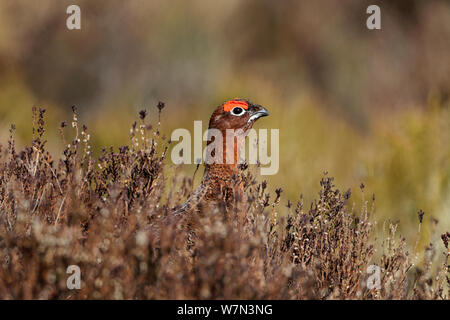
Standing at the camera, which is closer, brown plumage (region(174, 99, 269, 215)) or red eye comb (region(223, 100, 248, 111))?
brown plumage (region(174, 99, 269, 215))

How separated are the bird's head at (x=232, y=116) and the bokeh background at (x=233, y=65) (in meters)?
2.85

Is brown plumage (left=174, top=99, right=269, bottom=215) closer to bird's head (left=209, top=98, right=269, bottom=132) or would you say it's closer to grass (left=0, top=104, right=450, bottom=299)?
bird's head (left=209, top=98, right=269, bottom=132)

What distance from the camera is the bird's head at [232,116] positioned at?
12.7 feet

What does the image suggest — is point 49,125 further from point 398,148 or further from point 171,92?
point 398,148

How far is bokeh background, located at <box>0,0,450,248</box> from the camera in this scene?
24.6 feet

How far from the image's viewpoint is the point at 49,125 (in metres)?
7.45

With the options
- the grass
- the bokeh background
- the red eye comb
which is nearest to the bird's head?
the red eye comb

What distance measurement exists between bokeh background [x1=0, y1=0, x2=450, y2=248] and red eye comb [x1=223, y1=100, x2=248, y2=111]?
2.85 m

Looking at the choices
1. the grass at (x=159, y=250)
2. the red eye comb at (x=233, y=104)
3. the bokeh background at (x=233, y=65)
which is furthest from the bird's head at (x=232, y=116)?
the bokeh background at (x=233, y=65)

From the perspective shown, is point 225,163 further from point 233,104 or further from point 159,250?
point 159,250

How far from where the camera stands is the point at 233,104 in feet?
12.9

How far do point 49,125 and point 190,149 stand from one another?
7.40 ft

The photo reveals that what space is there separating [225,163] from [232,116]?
375 mm

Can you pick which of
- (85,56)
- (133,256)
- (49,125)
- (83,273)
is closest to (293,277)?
(133,256)
